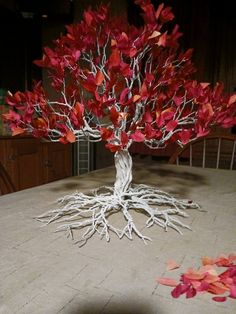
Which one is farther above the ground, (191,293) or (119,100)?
(119,100)

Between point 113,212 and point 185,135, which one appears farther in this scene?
point 113,212

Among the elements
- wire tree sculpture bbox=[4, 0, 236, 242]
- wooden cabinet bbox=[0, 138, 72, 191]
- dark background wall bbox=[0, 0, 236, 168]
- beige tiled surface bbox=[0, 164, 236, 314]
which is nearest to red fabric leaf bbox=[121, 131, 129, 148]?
wire tree sculpture bbox=[4, 0, 236, 242]

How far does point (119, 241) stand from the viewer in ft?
1.97

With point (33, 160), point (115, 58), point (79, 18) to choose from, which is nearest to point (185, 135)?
point (115, 58)

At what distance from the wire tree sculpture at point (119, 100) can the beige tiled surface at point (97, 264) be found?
0.05 m

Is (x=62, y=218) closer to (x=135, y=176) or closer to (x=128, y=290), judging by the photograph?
(x=128, y=290)

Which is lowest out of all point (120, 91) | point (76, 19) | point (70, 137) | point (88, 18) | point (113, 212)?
point (113, 212)

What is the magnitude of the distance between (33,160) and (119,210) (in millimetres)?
1896

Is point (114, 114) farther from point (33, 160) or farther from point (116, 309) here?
point (33, 160)

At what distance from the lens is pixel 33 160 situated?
2.50 meters

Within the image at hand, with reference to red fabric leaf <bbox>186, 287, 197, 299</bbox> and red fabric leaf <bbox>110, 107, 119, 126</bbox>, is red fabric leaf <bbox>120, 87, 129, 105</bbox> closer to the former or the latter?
red fabric leaf <bbox>110, 107, 119, 126</bbox>

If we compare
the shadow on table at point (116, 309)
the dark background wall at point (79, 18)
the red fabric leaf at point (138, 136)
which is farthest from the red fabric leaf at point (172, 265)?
the dark background wall at point (79, 18)

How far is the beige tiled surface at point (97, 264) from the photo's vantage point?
390 millimetres

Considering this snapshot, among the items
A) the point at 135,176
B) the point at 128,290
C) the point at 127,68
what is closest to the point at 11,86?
the point at 135,176
